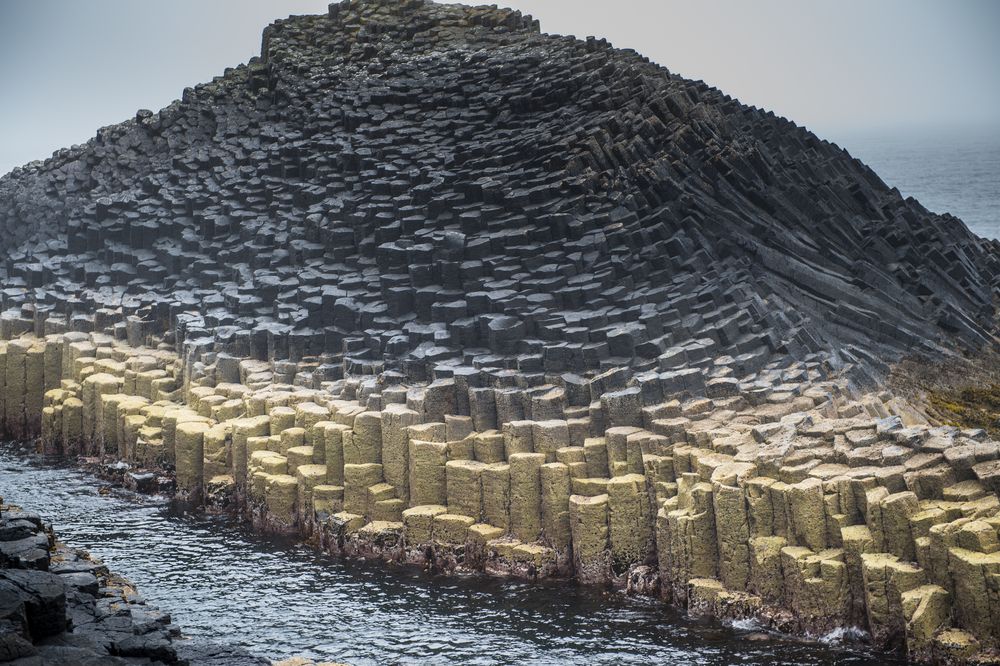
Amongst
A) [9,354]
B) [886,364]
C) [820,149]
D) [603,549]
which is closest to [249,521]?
[603,549]

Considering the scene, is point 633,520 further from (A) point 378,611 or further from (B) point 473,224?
(B) point 473,224

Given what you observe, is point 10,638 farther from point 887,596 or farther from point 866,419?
point 866,419

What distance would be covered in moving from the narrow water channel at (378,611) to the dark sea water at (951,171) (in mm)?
29663

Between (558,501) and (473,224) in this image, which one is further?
(473,224)

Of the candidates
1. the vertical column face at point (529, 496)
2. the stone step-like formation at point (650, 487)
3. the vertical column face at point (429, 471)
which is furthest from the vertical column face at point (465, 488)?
the vertical column face at point (529, 496)

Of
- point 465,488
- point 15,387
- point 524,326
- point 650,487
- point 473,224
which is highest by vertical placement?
point 473,224

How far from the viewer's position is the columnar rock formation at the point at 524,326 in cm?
1792

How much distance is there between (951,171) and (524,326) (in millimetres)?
46211

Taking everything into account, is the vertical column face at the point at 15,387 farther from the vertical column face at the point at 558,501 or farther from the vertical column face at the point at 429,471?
the vertical column face at the point at 558,501

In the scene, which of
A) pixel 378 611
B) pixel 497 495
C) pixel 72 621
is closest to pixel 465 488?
pixel 497 495

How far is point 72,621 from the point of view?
15336 mm

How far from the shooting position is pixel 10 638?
13094mm

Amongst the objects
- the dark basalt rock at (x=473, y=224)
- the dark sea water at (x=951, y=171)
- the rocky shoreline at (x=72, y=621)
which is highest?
the dark sea water at (x=951, y=171)

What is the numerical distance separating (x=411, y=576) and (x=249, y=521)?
13.9 feet
